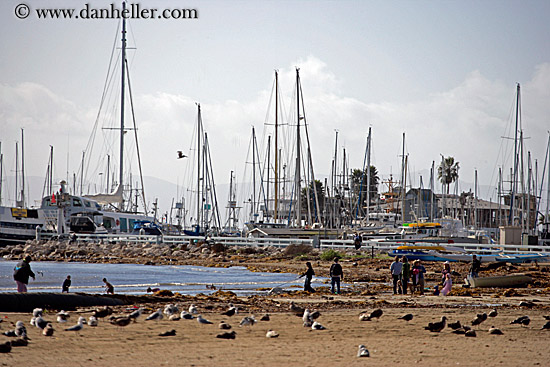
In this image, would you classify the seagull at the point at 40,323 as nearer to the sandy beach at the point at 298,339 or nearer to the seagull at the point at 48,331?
the sandy beach at the point at 298,339

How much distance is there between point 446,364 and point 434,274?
25.1m

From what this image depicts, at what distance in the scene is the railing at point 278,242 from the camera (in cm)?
4614

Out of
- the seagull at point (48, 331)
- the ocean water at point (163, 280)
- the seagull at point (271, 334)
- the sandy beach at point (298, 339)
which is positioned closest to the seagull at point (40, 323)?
the sandy beach at point (298, 339)

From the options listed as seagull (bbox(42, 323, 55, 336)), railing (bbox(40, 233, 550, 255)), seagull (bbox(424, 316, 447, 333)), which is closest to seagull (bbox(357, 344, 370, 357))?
seagull (bbox(424, 316, 447, 333))

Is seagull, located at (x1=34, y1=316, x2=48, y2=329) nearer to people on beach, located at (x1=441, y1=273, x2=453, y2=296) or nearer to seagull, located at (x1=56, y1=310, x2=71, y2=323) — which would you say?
seagull, located at (x1=56, y1=310, x2=71, y2=323)

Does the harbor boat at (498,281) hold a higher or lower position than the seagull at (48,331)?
lower

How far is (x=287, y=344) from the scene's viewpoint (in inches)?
504

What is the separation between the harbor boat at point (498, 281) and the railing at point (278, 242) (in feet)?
51.0

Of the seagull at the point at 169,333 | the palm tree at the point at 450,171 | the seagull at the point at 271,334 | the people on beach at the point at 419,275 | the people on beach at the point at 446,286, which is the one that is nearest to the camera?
the seagull at the point at 169,333

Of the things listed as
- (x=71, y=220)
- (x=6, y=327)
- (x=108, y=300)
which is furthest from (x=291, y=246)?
(x=6, y=327)

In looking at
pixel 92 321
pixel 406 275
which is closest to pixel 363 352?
pixel 92 321

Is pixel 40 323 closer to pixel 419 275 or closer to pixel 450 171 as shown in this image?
pixel 419 275

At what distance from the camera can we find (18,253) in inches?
2250

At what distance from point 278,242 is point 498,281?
30.3m
